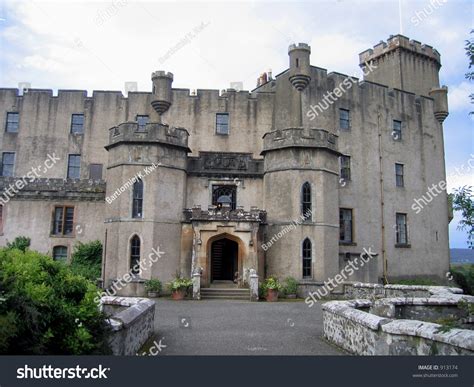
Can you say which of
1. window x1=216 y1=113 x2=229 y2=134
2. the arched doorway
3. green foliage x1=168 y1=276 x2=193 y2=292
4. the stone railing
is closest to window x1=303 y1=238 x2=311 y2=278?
the stone railing

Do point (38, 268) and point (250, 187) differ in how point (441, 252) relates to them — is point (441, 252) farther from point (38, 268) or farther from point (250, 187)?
point (38, 268)

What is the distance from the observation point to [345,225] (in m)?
28.4

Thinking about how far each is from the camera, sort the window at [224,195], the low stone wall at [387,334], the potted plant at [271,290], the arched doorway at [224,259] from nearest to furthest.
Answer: the low stone wall at [387,334] → the potted plant at [271,290] → the arched doorway at [224,259] → the window at [224,195]

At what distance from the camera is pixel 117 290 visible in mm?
20828

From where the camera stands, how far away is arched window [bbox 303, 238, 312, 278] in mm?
22172

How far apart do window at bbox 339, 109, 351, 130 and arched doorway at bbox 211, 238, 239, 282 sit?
1160cm

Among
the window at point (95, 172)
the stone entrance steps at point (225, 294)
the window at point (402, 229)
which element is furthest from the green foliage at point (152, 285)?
the window at point (402, 229)

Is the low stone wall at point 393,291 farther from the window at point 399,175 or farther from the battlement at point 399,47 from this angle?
the battlement at point 399,47

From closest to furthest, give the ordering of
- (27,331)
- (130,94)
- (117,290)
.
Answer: (27,331) < (117,290) < (130,94)

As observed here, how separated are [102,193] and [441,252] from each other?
944 inches

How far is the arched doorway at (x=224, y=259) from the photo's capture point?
23.8m

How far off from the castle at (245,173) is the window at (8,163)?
85 millimetres

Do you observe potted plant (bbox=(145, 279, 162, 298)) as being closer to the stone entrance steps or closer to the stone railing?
the stone entrance steps
